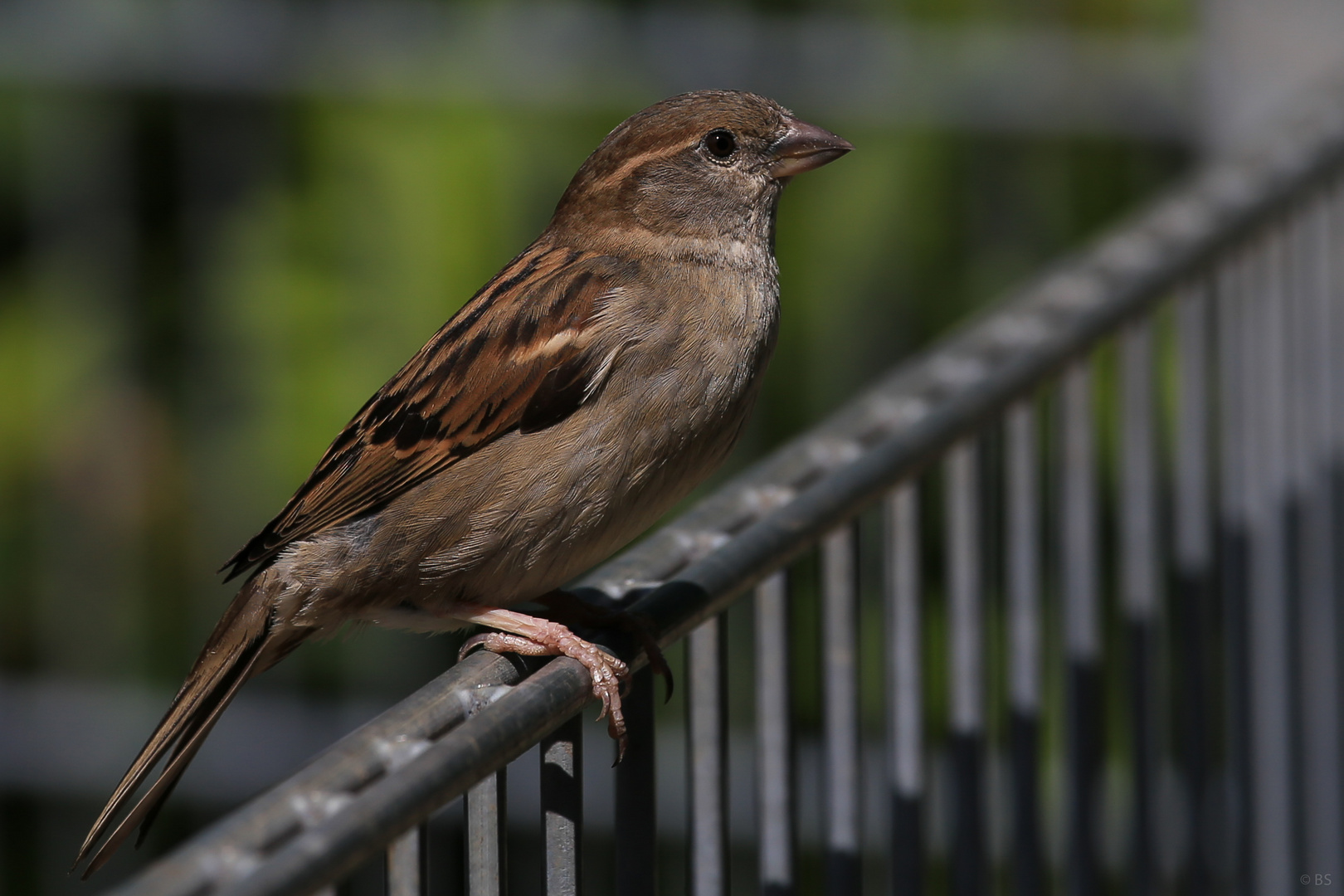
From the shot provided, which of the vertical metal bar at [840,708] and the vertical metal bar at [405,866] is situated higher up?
the vertical metal bar at [405,866]

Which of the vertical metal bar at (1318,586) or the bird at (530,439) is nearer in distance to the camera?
the bird at (530,439)

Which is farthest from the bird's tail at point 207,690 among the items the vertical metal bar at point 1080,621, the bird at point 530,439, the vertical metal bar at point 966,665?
the vertical metal bar at point 1080,621

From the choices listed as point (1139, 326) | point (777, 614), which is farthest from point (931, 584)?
point (777, 614)

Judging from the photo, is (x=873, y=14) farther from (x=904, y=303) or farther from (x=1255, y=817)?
(x=1255, y=817)

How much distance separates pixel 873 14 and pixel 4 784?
9.54 ft

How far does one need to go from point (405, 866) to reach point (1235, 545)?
171 centimetres

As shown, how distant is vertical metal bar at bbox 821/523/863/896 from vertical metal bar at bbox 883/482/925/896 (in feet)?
0.26

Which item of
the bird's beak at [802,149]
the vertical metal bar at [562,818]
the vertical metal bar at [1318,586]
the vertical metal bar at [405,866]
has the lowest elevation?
the vertical metal bar at [1318,586]

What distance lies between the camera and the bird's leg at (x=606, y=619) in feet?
4.72

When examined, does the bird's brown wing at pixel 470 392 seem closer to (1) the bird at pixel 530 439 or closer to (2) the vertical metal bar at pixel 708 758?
(1) the bird at pixel 530 439

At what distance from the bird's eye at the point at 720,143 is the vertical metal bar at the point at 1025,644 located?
0.57 meters

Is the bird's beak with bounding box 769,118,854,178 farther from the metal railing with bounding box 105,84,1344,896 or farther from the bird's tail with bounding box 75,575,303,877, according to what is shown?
the bird's tail with bounding box 75,575,303,877

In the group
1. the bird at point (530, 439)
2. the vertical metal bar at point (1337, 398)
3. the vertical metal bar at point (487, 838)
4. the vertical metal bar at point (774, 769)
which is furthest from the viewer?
the vertical metal bar at point (1337, 398)

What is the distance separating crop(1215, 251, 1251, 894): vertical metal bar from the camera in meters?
2.27
